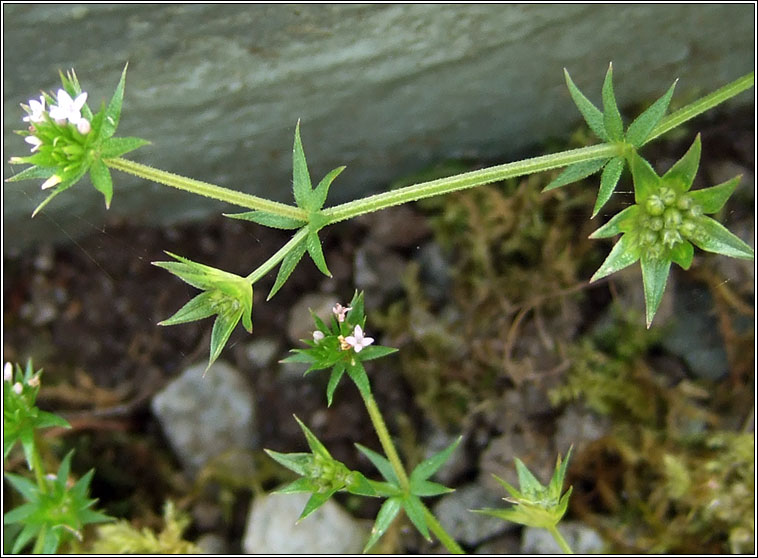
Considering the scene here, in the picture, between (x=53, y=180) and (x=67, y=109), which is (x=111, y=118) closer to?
(x=67, y=109)

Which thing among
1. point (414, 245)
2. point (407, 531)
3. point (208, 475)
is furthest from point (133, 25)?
point (407, 531)

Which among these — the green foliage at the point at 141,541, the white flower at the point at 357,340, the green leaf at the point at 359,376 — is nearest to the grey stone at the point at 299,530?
the green foliage at the point at 141,541

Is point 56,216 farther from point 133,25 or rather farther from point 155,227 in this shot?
point 133,25

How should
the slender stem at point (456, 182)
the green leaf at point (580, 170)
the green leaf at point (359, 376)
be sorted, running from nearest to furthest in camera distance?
the slender stem at point (456, 182), the green leaf at point (580, 170), the green leaf at point (359, 376)

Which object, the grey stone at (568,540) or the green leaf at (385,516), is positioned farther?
the grey stone at (568,540)

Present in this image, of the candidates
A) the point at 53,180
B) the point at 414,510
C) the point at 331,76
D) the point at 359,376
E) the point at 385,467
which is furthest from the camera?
the point at 331,76

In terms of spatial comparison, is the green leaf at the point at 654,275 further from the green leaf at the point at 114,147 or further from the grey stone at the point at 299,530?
the grey stone at the point at 299,530

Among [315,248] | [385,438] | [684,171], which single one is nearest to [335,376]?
[385,438]

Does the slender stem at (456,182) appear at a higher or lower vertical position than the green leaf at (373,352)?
higher
